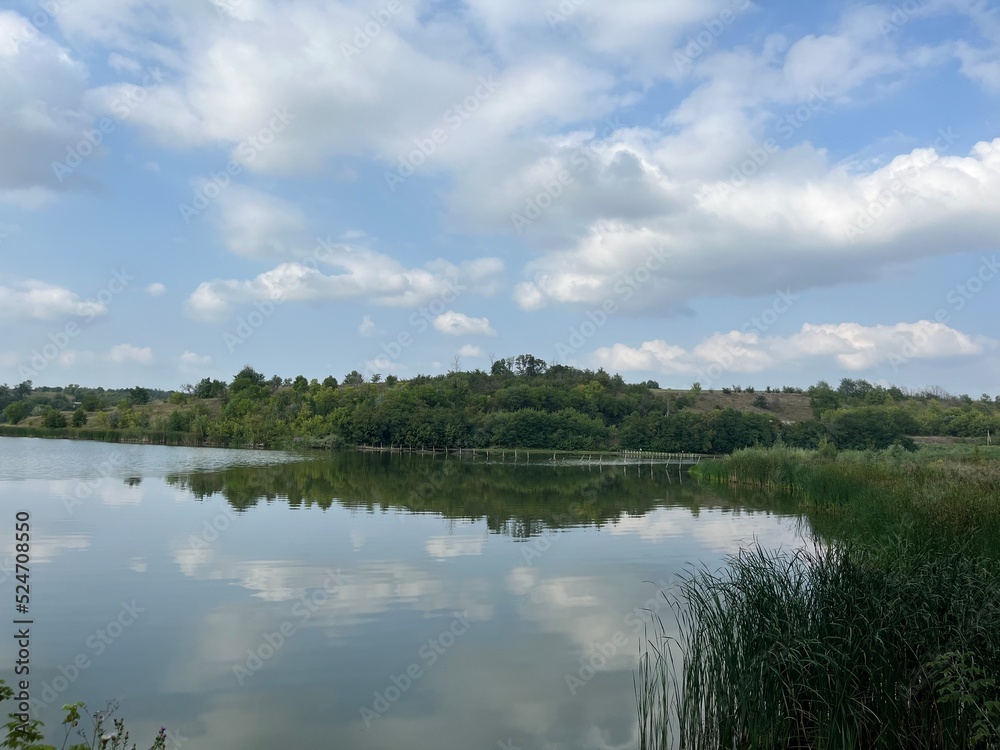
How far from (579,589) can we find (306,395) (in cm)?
8260

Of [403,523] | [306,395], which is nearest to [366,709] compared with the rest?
[403,523]

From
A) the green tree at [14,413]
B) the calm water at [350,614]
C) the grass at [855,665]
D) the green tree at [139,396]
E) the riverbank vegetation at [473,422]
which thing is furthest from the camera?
the green tree at [139,396]

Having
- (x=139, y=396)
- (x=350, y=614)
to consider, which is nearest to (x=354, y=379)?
(x=139, y=396)

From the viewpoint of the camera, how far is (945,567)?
650 centimetres

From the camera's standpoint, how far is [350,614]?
34.4 feet

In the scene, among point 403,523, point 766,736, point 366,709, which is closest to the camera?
point 766,736

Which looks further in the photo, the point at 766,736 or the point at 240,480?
the point at 240,480

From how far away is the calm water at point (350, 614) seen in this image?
7.17 meters

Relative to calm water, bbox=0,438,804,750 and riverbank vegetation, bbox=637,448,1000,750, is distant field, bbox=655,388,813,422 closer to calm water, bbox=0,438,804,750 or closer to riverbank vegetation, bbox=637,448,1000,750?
calm water, bbox=0,438,804,750

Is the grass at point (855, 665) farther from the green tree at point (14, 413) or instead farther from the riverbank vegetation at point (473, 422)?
→ the green tree at point (14, 413)

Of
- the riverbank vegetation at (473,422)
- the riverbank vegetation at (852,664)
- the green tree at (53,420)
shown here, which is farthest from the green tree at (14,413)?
the riverbank vegetation at (852,664)

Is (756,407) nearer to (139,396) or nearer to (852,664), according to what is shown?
(139,396)

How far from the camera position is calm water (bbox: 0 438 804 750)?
7.17 metres

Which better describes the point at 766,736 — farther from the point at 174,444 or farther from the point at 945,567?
the point at 174,444
